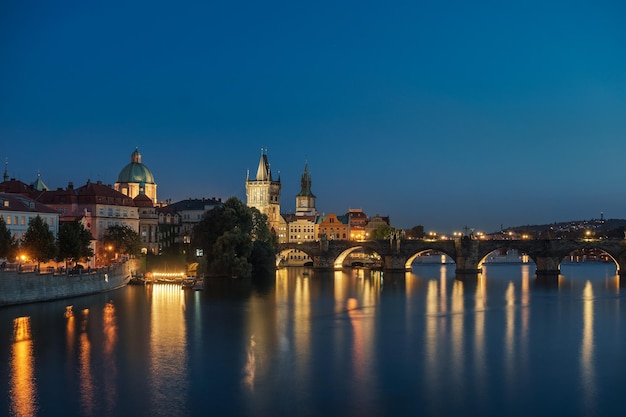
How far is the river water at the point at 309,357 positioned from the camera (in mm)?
27766

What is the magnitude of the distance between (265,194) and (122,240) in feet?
238

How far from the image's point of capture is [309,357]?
36.1 m

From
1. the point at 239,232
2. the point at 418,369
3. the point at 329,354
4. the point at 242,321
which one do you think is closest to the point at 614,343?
the point at 418,369

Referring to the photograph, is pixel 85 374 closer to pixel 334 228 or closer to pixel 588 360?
pixel 588 360

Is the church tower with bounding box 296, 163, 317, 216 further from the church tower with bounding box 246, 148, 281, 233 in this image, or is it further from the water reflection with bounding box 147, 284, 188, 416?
the water reflection with bounding box 147, 284, 188, 416

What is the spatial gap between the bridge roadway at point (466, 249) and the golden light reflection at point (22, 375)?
64.3m

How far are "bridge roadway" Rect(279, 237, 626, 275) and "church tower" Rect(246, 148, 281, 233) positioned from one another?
42.8 metres

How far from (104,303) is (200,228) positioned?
100.0 ft

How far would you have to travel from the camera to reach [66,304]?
166ft

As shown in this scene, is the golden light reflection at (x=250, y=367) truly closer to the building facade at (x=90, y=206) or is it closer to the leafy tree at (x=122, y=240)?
the leafy tree at (x=122, y=240)

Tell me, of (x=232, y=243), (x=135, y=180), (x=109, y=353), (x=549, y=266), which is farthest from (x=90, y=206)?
(x=549, y=266)

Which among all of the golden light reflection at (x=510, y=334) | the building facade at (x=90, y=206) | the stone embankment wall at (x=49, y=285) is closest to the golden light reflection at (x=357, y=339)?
the golden light reflection at (x=510, y=334)

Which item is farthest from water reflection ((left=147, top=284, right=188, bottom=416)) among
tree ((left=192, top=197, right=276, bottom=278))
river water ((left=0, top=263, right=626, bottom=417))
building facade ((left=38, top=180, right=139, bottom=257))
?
building facade ((left=38, top=180, right=139, bottom=257))

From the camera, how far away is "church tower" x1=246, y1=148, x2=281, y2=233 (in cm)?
14662
